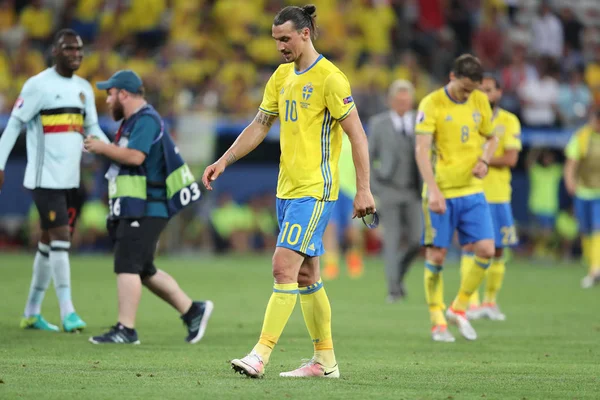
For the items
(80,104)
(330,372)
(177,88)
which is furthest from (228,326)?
(177,88)

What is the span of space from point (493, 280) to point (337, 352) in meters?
4.09

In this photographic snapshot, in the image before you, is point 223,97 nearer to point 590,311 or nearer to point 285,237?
point 590,311

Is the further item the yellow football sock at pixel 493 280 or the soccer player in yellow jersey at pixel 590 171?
the soccer player in yellow jersey at pixel 590 171

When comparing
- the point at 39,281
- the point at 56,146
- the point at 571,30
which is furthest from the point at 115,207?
the point at 571,30

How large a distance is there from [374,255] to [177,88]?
6.00 meters

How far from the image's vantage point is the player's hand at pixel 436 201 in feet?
32.9

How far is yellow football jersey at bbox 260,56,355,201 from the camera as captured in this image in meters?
7.24

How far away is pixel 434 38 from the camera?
91.2ft

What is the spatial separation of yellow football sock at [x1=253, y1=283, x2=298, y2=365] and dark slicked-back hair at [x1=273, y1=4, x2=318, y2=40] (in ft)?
5.69

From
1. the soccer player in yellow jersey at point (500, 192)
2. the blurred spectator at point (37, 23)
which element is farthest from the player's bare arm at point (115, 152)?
the blurred spectator at point (37, 23)

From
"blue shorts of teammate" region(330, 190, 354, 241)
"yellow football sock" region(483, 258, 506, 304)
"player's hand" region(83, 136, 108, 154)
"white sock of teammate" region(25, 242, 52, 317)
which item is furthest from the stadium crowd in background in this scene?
"player's hand" region(83, 136, 108, 154)

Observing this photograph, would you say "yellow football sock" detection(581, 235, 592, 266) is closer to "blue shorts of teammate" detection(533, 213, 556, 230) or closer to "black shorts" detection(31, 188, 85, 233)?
"blue shorts of teammate" detection(533, 213, 556, 230)

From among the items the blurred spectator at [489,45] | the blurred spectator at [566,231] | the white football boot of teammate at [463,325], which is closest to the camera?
the white football boot of teammate at [463,325]

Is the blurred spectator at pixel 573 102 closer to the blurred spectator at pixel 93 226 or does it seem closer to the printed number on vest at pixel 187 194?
the blurred spectator at pixel 93 226
